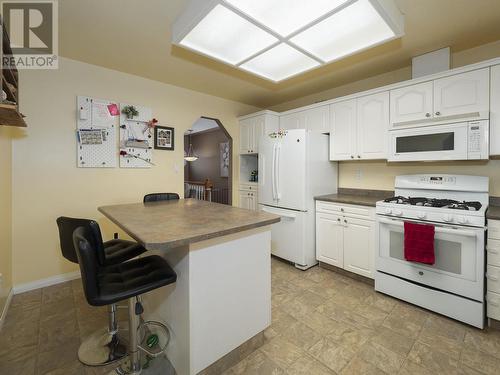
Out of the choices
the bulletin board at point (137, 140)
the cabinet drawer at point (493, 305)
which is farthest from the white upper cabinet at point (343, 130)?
the bulletin board at point (137, 140)

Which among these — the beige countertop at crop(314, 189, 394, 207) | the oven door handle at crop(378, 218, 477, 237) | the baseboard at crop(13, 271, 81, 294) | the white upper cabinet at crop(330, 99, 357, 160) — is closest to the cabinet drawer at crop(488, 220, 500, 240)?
the oven door handle at crop(378, 218, 477, 237)

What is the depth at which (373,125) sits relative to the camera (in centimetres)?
281

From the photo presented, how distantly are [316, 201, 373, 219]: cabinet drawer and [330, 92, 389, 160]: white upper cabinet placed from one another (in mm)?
641

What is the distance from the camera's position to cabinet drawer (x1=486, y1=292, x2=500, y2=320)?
1.86 meters

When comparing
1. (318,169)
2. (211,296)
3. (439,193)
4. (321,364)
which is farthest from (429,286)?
(211,296)

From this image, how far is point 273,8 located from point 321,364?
7.80 ft

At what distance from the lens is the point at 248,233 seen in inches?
63.2

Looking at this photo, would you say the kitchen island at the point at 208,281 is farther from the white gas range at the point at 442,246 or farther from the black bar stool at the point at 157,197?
the white gas range at the point at 442,246

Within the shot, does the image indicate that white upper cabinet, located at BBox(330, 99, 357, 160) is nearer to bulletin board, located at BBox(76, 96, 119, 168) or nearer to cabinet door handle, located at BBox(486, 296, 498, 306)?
cabinet door handle, located at BBox(486, 296, 498, 306)

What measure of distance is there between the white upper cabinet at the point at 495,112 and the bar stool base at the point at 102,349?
11.1 feet

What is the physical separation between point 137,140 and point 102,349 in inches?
94.2

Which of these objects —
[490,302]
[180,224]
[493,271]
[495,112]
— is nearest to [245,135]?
[180,224]

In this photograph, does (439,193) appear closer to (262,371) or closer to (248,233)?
(248,233)

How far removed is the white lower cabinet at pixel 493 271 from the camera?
1.86 m
